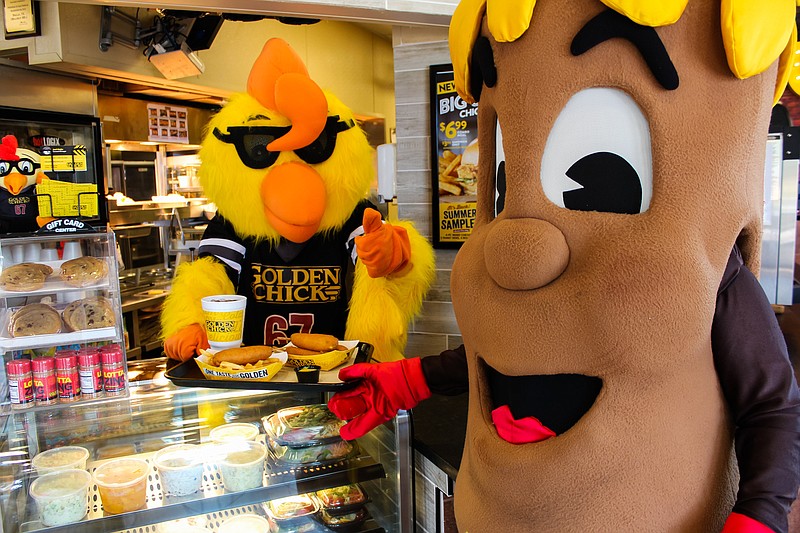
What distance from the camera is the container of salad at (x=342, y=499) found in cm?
187

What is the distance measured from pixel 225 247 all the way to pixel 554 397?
1.47 m

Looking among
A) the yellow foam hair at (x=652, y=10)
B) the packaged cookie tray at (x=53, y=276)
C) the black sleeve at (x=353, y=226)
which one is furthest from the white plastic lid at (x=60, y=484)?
the yellow foam hair at (x=652, y=10)

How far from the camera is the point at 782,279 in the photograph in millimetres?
3262

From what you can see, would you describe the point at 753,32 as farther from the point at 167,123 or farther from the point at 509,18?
the point at 167,123

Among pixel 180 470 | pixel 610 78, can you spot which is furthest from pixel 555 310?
pixel 180 470

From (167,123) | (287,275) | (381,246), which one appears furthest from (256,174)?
(167,123)

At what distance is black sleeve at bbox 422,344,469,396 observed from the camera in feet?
4.68

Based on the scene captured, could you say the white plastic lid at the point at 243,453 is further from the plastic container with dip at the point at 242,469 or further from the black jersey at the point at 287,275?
the black jersey at the point at 287,275

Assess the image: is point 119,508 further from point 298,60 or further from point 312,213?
point 298,60

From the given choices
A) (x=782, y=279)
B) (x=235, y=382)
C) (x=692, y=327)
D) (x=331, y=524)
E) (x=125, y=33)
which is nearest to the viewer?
Result: (x=692, y=327)

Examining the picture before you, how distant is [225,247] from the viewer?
2160 mm

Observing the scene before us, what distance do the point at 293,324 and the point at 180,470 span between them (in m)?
0.68

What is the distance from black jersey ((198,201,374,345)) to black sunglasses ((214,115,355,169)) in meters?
0.23

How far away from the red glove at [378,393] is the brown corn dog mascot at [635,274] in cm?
46
